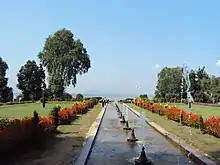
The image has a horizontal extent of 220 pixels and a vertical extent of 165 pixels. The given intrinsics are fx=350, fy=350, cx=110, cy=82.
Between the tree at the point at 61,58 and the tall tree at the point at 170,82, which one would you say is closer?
the tree at the point at 61,58

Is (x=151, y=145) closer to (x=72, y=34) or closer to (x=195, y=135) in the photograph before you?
(x=195, y=135)

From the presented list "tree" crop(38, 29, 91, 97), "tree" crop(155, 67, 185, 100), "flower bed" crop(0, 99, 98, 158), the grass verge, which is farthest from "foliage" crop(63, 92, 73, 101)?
"flower bed" crop(0, 99, 98, 158)

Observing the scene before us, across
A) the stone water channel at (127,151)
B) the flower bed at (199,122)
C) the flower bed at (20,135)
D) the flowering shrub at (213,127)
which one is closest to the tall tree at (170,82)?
the flower bed at (199,122)

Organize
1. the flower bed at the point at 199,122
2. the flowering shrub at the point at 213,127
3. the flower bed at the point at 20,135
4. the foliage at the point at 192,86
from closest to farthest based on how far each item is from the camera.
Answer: the flower bed at the point at 20,135
the flowering shrub at the point at 213,127
the flower bed at the point at 199,122
the foliage at the point at 192,86

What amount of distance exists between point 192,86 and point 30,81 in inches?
1171

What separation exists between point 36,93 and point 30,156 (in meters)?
55.4

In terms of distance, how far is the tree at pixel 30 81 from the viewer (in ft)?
205

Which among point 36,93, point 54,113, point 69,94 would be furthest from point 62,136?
point 69,94

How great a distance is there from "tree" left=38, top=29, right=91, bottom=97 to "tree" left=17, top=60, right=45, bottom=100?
2203mm

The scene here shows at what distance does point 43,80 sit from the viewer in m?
65.6

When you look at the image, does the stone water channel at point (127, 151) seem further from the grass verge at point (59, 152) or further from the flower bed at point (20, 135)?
the flower bed at point (20, 135)

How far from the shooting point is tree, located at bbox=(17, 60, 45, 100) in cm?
6250

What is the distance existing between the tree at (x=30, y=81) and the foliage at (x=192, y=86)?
22.4 metres

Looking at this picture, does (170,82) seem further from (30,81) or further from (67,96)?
(30,81)
